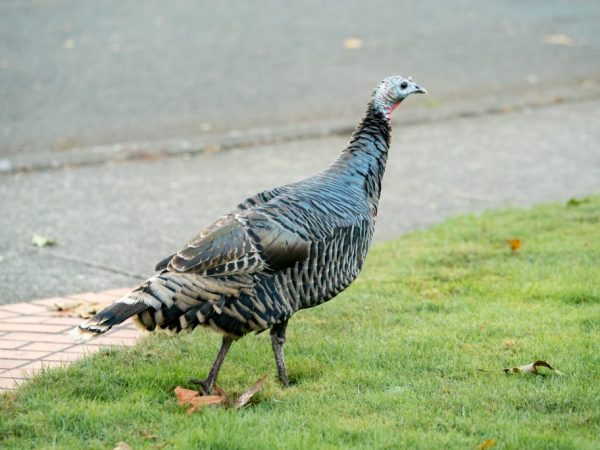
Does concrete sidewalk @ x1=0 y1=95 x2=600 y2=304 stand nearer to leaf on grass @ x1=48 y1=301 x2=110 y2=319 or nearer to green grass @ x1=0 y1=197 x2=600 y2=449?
leaf on grass @ x1=48 y1=301 x2=110 y2=319

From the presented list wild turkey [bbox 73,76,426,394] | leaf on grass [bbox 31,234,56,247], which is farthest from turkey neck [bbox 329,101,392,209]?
leaf on grass [bbox 31,234,56,247]

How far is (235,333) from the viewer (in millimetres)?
4336

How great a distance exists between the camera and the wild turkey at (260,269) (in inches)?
164

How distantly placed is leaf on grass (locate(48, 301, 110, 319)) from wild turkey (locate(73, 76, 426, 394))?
1264mm

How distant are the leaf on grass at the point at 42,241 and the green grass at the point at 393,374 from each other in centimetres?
210

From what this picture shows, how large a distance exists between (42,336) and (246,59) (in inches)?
276

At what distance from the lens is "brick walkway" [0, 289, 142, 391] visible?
486 cm

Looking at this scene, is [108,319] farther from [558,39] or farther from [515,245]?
[558,39]

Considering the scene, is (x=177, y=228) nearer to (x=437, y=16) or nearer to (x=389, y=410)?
(x=389, y=410)

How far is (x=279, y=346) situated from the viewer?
15.1ft


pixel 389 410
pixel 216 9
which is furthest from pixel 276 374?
pixel 216 9

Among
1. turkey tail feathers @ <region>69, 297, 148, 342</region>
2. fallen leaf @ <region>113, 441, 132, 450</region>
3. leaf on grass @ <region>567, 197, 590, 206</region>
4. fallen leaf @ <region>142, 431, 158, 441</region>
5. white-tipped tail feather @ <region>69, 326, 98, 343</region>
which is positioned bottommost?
fallen leaf @ <region>142, 431, 158, 441</region>

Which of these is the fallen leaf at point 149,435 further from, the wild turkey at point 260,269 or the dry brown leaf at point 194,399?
the wild turkey at point 260,269

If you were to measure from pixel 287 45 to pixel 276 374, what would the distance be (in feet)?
26.9
